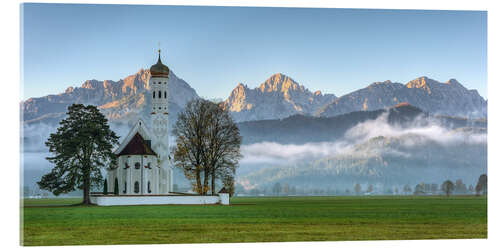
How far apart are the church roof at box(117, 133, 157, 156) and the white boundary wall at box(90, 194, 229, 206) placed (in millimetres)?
4880

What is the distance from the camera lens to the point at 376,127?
207 feet

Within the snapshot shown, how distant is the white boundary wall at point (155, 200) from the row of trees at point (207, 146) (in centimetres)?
127

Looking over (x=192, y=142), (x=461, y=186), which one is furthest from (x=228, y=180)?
(x=461, y=186)

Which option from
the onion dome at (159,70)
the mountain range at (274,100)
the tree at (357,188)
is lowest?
the tree at (357,188)

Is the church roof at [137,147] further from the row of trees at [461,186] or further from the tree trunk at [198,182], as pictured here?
the row of trees at [461,186]

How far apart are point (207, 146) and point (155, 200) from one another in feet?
15.2

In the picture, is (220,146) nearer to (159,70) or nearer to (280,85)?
(159,70)

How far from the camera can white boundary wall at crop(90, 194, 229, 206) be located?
36.9 m

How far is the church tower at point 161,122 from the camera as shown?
131 feet

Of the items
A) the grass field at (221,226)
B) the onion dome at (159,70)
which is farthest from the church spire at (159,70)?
the grass field at (221,226)

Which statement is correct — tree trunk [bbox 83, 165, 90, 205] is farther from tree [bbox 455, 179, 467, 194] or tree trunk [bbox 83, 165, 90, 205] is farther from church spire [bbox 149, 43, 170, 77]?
tree [bbox 455, 179, 467, 194]

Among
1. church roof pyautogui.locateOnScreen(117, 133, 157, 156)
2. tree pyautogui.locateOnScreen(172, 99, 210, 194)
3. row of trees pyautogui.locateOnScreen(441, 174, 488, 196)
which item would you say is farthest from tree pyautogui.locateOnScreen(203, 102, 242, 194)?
row of trees pyautogui.locateOnScreen(441, 174, 488, 196)

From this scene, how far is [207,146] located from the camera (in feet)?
131

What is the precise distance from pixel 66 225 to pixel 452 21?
19.5 metres
